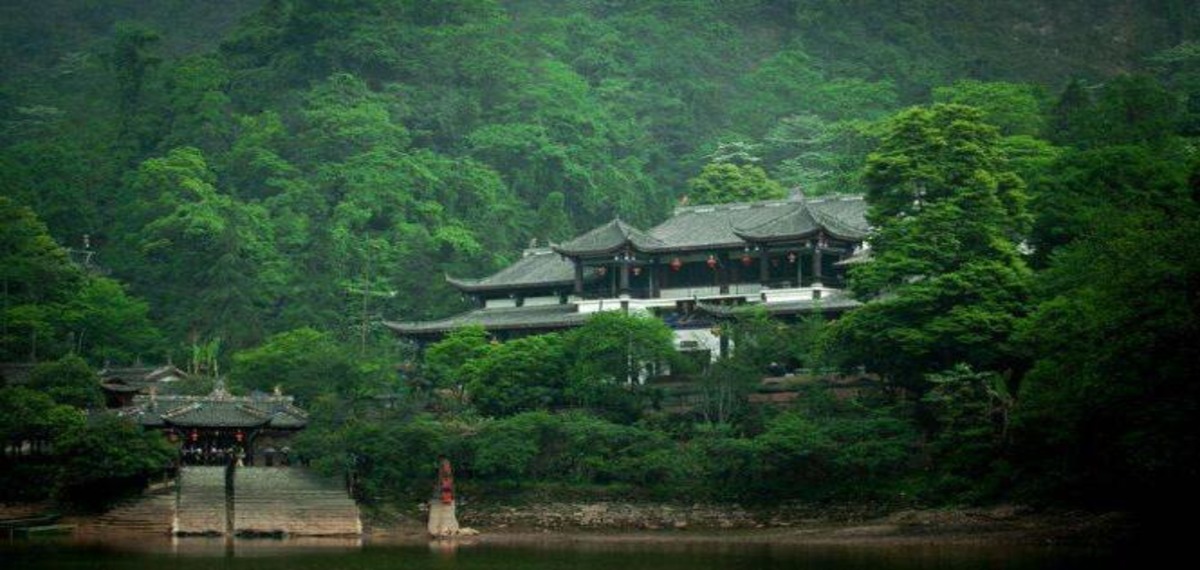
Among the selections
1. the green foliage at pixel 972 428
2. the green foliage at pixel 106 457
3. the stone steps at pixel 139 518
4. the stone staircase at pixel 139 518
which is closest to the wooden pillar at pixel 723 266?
the green foliage at pixel 972 428

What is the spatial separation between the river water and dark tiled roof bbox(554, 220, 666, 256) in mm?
17340

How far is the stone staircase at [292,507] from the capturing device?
58781mm

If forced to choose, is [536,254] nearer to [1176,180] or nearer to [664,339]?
[664,339]

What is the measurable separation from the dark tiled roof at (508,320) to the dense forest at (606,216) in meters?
1.62

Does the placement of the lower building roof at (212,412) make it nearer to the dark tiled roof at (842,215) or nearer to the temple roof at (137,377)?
the temple roof at (137,377)

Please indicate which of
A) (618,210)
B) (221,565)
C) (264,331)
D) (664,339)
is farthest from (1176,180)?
(618,210)

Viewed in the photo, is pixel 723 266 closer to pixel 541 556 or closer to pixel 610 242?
pixel 610 242

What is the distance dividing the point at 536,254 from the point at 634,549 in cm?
2631

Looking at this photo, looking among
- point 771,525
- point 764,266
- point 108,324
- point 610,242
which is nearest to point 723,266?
point 764,266

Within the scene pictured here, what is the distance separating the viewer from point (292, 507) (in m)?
59.3

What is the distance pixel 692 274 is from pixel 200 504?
790 inches

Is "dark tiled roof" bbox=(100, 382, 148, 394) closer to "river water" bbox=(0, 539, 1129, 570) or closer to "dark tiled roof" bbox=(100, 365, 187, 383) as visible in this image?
"dark tiled roof" bbox=(100, 365, 187, 383)

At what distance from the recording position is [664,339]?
6391cm

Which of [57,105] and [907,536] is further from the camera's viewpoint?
[57,105]
